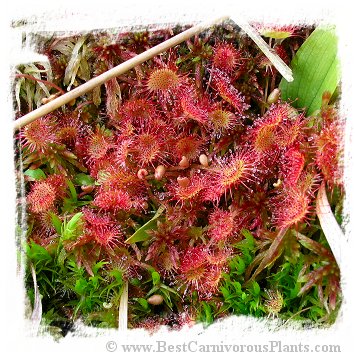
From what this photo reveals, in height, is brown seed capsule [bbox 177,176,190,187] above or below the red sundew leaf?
above

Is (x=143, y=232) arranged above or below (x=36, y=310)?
above

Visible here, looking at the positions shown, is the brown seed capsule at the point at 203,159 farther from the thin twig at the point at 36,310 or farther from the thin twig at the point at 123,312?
the thin twig at the point at 36,310

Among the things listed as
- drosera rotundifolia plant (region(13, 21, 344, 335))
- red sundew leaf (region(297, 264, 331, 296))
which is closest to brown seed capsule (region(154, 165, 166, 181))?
drosera rotundifolia plant (region(13, 21, 344, 335))

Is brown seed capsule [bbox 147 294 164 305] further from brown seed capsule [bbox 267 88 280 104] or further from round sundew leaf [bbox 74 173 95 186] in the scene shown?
brown seed capsule [bbox 267 88 280 104]

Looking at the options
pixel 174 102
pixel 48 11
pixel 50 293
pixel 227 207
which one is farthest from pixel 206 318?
pixel 48 11

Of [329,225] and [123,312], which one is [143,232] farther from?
[329,225]

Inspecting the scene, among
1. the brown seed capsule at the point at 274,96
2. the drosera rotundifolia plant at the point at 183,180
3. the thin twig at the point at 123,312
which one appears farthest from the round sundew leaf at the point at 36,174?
the brown seed capsule at the point at 274,96

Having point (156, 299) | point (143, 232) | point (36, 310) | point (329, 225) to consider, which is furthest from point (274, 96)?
point (36, 310)

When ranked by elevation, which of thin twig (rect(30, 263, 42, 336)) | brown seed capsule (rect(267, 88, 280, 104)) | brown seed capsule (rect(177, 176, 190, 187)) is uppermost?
brown seed capsule (rect(267, 88, 280, 104))
